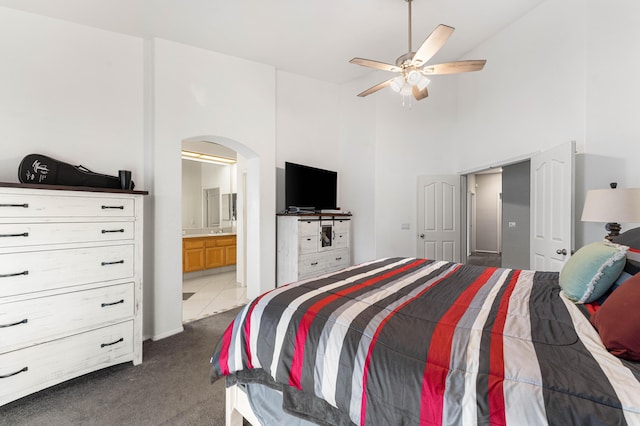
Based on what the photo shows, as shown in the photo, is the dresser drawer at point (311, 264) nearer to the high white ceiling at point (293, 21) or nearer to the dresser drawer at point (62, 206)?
the dresser drawer at point (62, 206)

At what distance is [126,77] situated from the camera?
9.00ft

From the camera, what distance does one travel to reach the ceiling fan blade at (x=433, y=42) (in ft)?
6.09

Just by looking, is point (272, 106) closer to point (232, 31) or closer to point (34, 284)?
point (232, 31)

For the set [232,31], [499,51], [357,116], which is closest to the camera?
[232,31]

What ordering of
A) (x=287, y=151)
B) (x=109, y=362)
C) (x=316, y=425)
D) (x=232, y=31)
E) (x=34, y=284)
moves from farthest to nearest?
(x=287, y=151) → (x=232, y=31) → (x=109, y=362) → (x=34, y=284) → (x=316, y=425)

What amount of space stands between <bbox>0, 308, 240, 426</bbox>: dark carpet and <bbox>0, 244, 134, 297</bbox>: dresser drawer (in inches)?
29.7

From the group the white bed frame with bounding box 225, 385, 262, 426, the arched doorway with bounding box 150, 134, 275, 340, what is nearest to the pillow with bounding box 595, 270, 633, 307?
the white bed frame with bounding box 225, 385, 262, 426

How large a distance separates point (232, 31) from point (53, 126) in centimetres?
190

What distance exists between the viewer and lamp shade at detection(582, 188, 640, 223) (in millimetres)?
1814

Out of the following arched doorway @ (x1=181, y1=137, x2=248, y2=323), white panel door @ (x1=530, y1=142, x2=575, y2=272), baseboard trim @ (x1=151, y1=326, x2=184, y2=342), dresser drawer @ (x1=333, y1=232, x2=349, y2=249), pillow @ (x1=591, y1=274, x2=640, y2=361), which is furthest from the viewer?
arched doorway @ (x1=181, y1=137, x2=248, y2=323)

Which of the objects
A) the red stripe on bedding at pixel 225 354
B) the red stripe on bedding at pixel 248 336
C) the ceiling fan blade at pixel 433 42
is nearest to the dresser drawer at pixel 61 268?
the red stripe on bedding at pixel 225 354

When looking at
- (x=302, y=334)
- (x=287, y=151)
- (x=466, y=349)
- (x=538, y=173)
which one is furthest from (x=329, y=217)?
(x=466, y=349)

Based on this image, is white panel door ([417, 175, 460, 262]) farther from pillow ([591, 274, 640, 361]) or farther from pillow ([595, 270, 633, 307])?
pillow ([591, 274, 640, 361])

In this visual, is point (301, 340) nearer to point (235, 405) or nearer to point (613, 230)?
point (235, 405)
